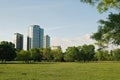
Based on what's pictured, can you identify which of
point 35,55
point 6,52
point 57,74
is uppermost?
point 35,55

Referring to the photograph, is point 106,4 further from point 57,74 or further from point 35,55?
point 35,55

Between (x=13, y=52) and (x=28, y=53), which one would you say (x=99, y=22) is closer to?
(x=13, y=52)

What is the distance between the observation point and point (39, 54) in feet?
653

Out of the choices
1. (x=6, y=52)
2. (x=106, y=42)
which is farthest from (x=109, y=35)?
(x=6, y=52)

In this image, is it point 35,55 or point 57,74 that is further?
point 35,55

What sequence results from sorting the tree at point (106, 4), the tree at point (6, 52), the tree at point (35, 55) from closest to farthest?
1. the tree at point (106, 4)
2. the tree at point (6, 52)
3. the tree at point (35, 55)

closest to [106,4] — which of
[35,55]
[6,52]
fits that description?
[6,52]

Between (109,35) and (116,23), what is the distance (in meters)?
2.85

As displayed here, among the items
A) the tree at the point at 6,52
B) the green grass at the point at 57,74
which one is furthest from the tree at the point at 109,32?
the tree at the point at 6,52

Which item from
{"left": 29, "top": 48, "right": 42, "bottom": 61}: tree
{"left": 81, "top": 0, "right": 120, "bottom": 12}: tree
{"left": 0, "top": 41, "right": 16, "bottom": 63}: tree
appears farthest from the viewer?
{"left": 29, "top": 48, "right": 42, "bottom": 61}: tree

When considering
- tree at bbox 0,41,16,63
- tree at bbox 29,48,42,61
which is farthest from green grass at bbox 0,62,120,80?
→ tree at bbox 29,48,42,61

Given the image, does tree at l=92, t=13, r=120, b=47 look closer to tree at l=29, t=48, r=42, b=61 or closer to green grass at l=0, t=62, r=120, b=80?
green grass at l=0, t=62, r=120, b=80

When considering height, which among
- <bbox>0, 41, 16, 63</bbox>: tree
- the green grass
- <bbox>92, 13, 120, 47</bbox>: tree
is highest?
<bbox>0, 41, 16, 63</bbox>: tree

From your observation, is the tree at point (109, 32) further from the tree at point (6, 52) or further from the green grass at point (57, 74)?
the tree at point (6, 52)
